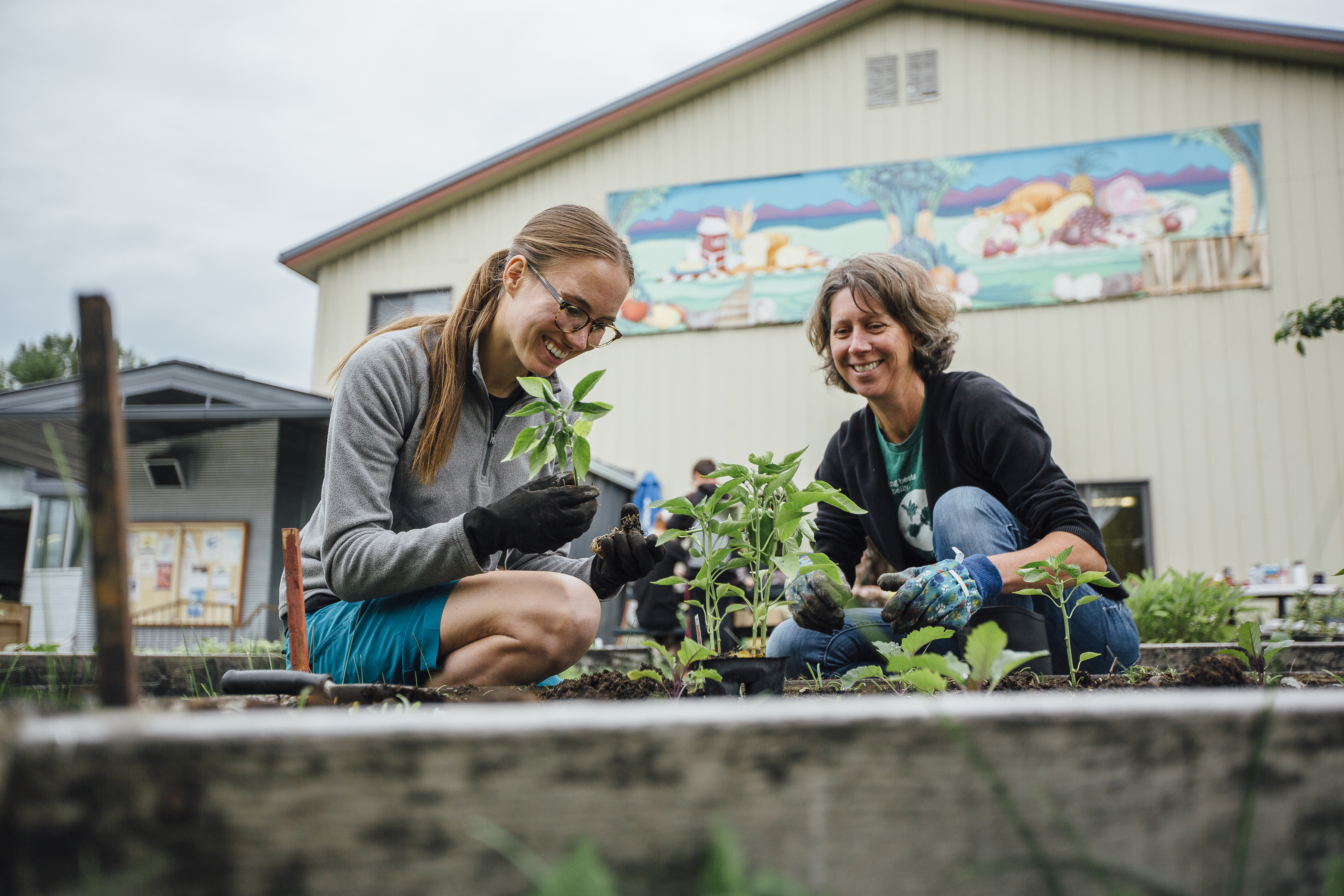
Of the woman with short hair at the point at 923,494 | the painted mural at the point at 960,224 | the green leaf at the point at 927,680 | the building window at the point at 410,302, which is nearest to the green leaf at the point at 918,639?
the green leaf at the point at 927,680

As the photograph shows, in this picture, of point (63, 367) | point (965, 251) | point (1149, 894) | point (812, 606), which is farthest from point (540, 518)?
point (63, 367)

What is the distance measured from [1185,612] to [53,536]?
37.2 feet

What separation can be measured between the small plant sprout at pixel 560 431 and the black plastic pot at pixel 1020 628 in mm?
858

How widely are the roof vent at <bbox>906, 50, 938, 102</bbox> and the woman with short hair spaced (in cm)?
808

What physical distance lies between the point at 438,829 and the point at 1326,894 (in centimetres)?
56

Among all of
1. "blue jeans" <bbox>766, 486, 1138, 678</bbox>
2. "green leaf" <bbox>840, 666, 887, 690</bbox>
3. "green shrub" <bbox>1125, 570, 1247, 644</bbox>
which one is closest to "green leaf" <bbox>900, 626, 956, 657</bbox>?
"green leaf" <bbox>840, 666, 887, 690</bbox>

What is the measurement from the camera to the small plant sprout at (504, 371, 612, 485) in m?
1.51

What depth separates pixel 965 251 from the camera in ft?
28.3

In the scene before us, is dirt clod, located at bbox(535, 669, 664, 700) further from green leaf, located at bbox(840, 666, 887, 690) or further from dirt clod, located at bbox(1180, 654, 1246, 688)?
dirt clod, located at bbox(1180, 654, 1246, 688)

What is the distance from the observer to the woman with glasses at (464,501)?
1.63 meters

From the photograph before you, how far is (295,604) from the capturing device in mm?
1637

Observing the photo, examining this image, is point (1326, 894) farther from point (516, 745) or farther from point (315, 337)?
point (315, 337)

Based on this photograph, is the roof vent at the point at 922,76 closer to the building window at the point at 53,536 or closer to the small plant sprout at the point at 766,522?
the small plant sprout at the point at 766,522

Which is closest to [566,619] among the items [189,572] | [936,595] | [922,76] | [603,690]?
[603,690]
